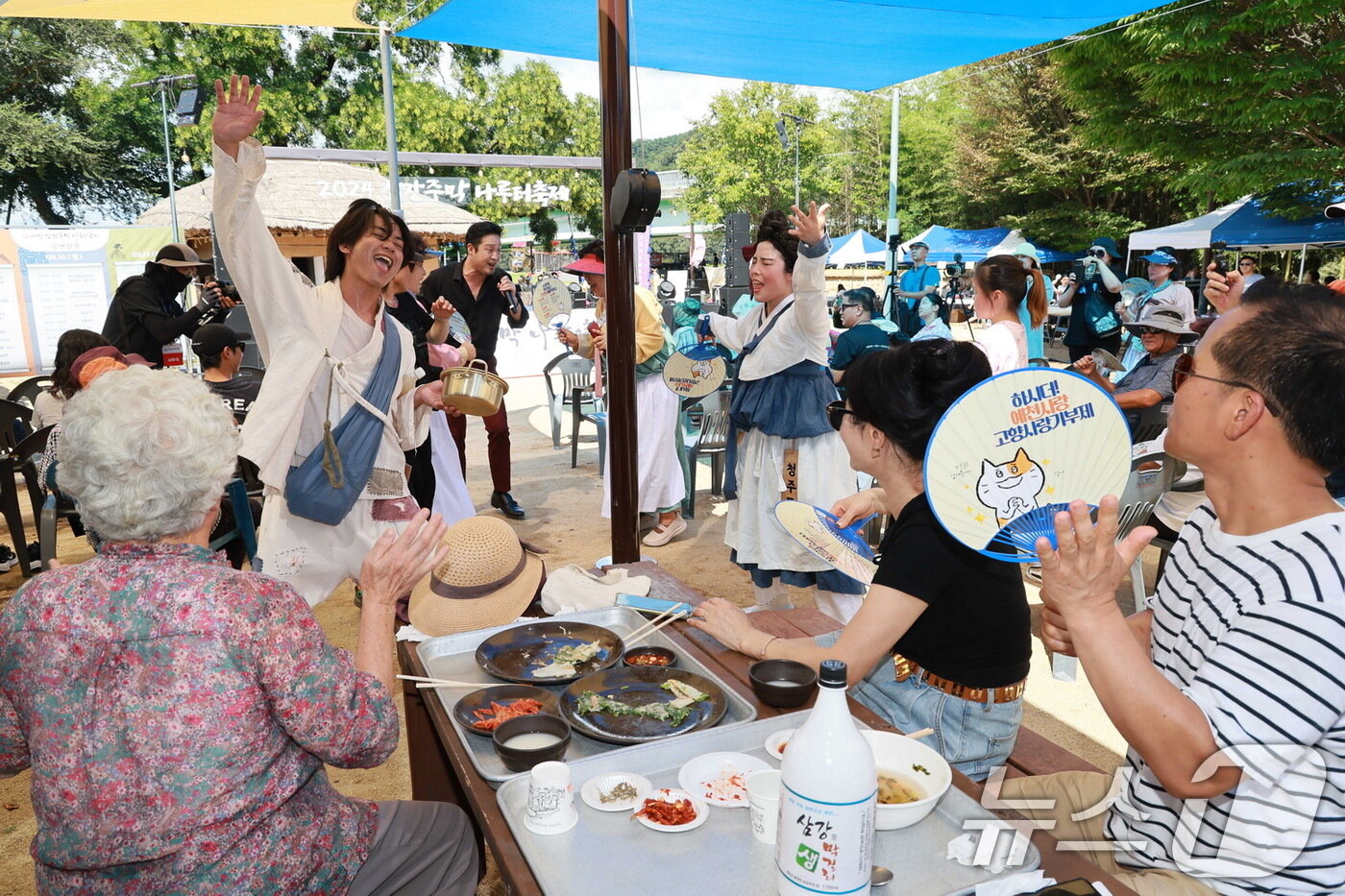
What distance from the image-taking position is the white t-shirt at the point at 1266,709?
3.60ft

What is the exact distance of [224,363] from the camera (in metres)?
4.61

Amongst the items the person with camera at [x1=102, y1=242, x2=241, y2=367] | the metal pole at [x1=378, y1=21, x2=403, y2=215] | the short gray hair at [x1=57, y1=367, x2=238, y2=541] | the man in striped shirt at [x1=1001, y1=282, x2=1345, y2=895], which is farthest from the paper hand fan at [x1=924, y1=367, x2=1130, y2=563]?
the metal pole at [x1=378, y1=21, x2=403, y2=215]

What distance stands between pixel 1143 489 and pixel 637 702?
115 inches

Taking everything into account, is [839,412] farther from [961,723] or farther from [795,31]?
[795,31]

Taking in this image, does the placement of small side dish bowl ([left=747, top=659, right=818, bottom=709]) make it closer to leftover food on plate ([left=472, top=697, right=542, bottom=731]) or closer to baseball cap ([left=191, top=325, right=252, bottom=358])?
leftover food on plate ([left=472, top=697, right=542, bottom=731])

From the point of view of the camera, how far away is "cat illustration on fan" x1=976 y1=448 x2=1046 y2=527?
133cm

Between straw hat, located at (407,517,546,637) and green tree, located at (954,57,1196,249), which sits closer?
straw hat, located at (407,517,546,637)

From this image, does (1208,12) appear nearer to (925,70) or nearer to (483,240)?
(925,70)

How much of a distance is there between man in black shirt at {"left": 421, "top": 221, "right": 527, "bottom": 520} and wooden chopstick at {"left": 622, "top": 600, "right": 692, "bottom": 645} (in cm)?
354

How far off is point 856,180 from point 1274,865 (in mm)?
49119

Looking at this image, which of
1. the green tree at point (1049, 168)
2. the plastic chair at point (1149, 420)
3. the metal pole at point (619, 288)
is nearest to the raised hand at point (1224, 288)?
the plastic chair at point (1149, 420)

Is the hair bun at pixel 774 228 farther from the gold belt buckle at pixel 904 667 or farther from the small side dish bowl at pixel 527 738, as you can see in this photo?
the small side dish bowl at pixel 527 738

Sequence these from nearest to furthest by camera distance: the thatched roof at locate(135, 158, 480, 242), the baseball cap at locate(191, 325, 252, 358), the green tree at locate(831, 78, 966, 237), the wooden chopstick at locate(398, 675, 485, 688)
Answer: the wooden chopstick at locate(398, 675, 485, 688), the baseball cap at locate(191, 325, 252, 358), the thatched roof at locate(135, 158, 480, 242), the green tree at locate(831, 78, 966, 237)

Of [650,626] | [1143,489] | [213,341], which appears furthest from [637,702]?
[213,341]
